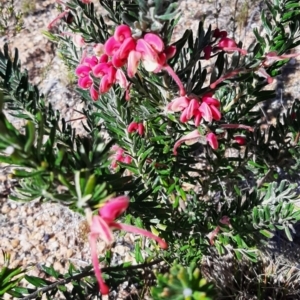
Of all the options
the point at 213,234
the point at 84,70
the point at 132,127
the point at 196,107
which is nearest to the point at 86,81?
the point at 84,70

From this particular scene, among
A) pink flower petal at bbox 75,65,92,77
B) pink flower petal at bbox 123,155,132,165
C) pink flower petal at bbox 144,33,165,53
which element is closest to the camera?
pink flower petal at bbox 144,33,165,53

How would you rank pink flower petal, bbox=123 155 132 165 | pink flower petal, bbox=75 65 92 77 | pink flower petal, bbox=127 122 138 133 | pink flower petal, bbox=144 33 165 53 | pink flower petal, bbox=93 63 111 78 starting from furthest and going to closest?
pink flower petal, bbox=123 155 132 165 → pink flower petal, bbox=127 122 138 133 → pink flower petal, bbox=75 65 92 77 → pink flower petal, bbox=93 63 111 78 → pink flower petal, bbox=144 33 165 53

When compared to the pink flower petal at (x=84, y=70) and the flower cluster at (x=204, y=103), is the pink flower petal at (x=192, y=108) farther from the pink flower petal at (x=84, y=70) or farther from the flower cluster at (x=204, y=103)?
the pink flower petal at (x=84, y=70)

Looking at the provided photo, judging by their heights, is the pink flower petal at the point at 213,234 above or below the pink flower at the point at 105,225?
below

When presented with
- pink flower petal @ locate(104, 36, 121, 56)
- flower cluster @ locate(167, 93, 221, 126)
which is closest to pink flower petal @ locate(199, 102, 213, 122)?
flower cluster @ locate(167, 93, 221, 126)

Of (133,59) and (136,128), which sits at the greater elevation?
(133,59)

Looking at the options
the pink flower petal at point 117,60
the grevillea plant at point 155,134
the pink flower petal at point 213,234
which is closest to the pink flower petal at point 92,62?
the grevillea plant at point 155,134

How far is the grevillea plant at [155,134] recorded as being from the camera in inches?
29.0

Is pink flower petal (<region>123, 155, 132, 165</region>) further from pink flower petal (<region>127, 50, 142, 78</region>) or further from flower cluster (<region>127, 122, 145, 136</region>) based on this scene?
pink flower petal (<region>127, 50, 142, 78</region>)

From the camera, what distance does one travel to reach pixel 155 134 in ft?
4.45

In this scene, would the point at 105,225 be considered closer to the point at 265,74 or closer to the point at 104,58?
the point at 104,58

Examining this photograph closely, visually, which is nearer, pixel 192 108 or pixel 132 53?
pixel 132 53

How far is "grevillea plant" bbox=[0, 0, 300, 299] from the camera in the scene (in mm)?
736

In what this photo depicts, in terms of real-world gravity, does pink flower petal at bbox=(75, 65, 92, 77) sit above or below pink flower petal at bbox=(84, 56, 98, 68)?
below
